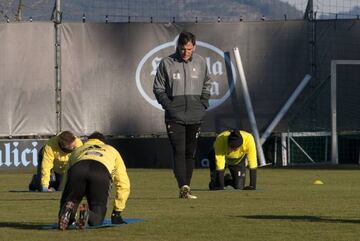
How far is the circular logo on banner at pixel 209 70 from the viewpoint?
2925cm

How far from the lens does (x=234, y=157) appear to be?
1961 centimetres

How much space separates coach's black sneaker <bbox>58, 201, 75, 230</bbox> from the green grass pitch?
8cm

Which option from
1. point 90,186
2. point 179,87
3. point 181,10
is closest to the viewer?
point 90,186

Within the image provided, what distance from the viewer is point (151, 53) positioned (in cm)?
2939

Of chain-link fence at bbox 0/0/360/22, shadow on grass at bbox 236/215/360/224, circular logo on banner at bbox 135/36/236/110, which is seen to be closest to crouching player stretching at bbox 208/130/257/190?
shadow on grass at bbox 236/215/360/224

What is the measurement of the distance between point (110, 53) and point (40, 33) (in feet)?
5.73

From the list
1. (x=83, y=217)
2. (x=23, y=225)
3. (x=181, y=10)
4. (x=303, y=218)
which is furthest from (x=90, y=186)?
(x=181, y=10)

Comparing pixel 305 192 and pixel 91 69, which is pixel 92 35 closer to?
pixel 91 69

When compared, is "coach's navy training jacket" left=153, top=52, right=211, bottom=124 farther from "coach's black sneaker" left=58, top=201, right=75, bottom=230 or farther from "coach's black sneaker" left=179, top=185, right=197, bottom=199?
"coach's black sneaker" left=58, top=201, right=75, bottom=230

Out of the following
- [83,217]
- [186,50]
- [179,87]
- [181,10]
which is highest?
[181,10]

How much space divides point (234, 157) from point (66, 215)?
8.65 m

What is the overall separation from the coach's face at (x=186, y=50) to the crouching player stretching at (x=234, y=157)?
3.23 metres

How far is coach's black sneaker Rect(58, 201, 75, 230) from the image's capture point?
1116 cm

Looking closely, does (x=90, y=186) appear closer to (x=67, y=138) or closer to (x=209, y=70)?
(x=67, y=138)
